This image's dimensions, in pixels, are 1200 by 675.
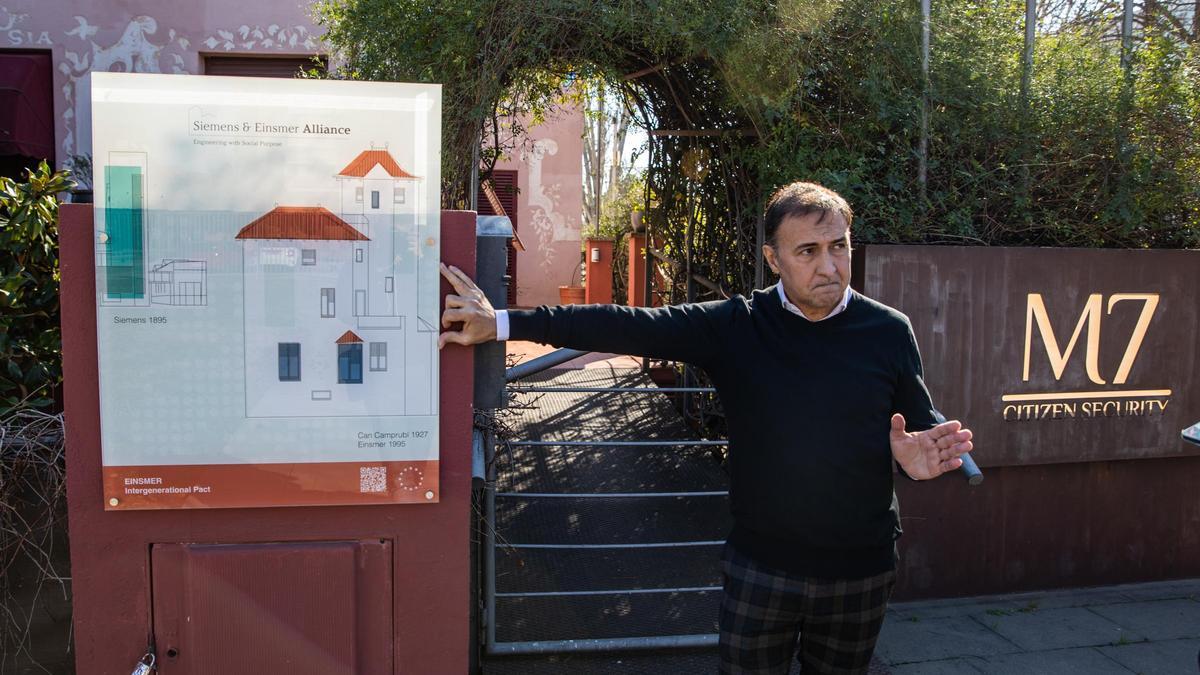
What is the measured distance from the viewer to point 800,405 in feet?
8.25

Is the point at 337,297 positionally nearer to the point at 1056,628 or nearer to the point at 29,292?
the point at 29,292

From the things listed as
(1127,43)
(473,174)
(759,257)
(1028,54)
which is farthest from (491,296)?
(1127,43)

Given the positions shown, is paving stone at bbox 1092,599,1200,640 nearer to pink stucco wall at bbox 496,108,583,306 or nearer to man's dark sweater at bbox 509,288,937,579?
man's dark sweater at bbox 509,288,937,579

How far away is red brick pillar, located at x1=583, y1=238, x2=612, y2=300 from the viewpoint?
1217cm

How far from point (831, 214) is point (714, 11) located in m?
2.45

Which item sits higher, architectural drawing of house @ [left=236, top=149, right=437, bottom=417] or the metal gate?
architectural drawing of house @ [left=236, top=149, right=437, bottom=417]

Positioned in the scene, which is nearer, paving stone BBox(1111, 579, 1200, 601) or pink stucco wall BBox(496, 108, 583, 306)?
paving stone BBox(1111, 579, 1200, 601)

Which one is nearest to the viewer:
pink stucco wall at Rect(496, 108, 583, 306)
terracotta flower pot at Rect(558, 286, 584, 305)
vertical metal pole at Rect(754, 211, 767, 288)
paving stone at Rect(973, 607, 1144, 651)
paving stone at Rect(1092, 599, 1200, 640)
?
paving stone at Rect(973, 607, 1144, 651)

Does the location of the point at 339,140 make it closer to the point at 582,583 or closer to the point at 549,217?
the point at 582,583

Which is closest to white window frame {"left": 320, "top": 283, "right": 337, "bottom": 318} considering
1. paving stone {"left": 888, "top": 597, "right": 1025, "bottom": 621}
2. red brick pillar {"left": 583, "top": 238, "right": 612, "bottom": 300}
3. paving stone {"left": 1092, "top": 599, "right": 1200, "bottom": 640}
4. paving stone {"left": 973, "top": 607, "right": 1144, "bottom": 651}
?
paving stone {"left": 888, "top": 597, "right": 1025, "bottom": 621}

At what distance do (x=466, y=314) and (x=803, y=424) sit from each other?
3.26ft

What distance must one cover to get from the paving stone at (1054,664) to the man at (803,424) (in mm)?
1948

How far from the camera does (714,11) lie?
468 centimetres

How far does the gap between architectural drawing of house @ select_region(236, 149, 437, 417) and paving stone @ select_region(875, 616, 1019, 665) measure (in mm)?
2819
